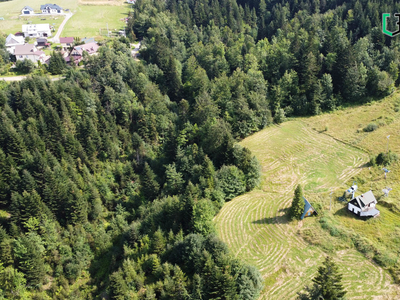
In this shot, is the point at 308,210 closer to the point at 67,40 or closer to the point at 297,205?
the point at 297,205

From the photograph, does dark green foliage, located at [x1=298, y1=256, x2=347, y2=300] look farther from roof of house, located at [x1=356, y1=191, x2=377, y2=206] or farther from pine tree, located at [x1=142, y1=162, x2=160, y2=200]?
pine tree, located at [x1=142, y1=162, x2=160, y2=200]

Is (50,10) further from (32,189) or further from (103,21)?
(32,189)

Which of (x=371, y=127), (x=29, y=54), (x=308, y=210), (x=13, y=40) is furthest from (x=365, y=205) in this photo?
(x=13, y=40)

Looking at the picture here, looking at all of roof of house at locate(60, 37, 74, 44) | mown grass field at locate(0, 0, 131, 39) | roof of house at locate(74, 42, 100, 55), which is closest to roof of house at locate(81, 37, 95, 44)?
roof of house at locate(60, 37, 74, 44)

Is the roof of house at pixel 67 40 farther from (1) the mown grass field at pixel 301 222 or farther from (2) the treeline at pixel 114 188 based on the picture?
(1) the mown grass field at pixel 301 222

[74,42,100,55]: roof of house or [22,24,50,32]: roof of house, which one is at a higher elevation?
[22,24,50,32]: roof of house

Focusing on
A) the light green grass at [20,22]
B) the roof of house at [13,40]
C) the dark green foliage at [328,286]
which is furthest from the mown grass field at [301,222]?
the light green grass at [20,22]
